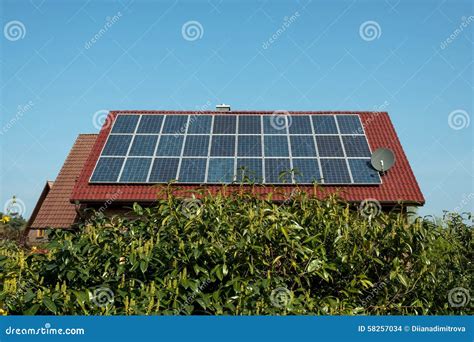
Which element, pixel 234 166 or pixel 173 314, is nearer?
pixel 173 314

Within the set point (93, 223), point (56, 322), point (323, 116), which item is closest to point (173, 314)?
point (56, 322)

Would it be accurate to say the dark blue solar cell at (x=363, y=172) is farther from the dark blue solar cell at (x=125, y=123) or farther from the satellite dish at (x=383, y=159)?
the dark blue solar cell at (x=125, y=123)

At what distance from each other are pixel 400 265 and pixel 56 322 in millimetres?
2782

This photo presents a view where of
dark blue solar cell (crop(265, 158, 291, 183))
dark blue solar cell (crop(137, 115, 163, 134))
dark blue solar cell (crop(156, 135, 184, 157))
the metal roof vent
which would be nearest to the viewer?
dark blue solar cell (crop(265, 158, 291, 183))

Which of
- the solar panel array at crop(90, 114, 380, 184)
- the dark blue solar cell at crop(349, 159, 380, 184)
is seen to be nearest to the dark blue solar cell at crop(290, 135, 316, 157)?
the solar panel array at crop(90, 114, 380, 184)

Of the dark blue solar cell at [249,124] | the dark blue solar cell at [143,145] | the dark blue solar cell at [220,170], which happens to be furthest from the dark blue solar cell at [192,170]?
the dark blue solar cell at [249,124]

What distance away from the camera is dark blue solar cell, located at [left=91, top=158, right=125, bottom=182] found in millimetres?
16250

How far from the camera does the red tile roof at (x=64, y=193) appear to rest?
75.5 ft

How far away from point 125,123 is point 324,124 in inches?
260

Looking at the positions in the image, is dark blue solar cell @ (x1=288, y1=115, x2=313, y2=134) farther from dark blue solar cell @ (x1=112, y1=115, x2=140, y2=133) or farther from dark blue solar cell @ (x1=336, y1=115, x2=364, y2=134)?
dark blue solar cell @ (x1=112, y1=115, x2=140, y2=133)

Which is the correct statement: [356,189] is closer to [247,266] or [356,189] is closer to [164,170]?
[164,170]

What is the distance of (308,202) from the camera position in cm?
536

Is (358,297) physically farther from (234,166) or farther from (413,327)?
(234,166)

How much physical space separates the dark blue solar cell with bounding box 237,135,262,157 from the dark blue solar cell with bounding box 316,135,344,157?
1.81 metres
